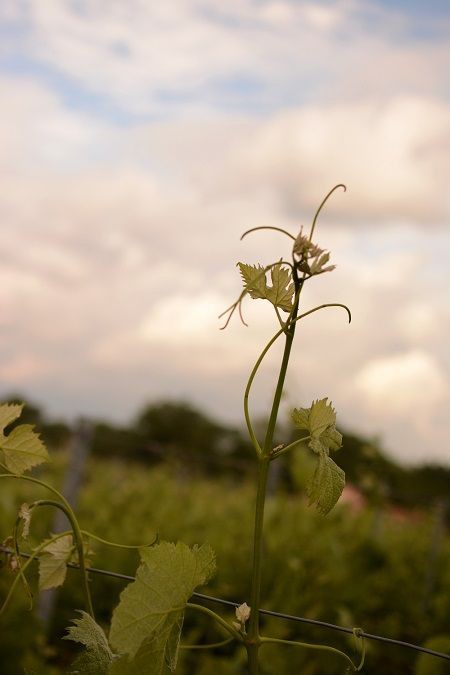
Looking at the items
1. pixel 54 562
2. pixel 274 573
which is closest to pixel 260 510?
pixel 54 562

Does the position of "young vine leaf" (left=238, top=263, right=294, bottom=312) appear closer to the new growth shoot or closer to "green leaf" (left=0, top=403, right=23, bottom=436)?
the new growth shoot

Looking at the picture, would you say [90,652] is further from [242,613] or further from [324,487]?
[324,487]

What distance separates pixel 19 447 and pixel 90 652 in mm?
249

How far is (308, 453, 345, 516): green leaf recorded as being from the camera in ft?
3.06

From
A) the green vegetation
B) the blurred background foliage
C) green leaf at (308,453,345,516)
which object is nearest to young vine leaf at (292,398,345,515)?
green leaf at (308,453,345,516)

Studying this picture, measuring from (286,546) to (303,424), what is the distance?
5.05 m

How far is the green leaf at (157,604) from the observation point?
869 millimetres

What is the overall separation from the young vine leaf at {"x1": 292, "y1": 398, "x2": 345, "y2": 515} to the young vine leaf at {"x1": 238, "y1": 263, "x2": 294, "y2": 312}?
0.40 feet

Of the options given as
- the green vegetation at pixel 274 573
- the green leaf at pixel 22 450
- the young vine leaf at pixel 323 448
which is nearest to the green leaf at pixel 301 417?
the young vine leaf at pixel 323 448

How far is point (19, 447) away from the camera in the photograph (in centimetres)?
104

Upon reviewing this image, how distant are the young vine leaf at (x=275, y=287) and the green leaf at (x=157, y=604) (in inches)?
11.7

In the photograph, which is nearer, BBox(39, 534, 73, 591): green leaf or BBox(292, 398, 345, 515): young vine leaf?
BBox(292, 398, 345, 515): young vine leaf

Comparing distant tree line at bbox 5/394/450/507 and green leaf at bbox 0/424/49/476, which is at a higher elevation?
distant tree line at bbox 5/394/450/507

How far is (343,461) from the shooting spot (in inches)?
796
